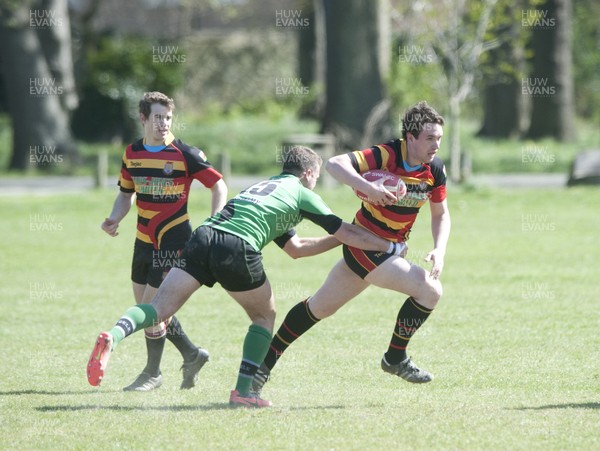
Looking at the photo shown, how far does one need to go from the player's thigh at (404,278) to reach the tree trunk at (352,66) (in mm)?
18937

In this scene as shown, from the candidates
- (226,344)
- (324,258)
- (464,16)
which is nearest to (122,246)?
(324,258)

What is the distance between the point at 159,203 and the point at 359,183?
1695 millimetres

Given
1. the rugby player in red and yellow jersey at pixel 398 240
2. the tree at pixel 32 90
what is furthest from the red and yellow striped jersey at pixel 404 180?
the tree at pixel 32 90

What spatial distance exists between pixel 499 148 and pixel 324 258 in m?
17.6

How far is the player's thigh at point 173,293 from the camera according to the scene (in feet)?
22.9

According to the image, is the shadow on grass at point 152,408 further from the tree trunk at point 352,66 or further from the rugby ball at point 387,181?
the tree trunk at point 352,66

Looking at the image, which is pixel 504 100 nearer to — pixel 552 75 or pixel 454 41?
pixel 552 75

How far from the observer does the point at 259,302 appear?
716cm

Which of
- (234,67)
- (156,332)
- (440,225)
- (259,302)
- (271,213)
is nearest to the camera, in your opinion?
(271,213)

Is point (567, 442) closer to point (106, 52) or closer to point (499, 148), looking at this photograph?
point (499, 148)

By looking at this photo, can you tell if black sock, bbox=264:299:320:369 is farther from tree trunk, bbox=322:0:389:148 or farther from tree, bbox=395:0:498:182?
tree trunk, bbox=322:0:389:148

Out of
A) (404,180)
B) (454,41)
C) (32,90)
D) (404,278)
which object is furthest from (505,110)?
(404,278)

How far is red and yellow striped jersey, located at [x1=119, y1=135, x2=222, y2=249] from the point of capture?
7906 mm

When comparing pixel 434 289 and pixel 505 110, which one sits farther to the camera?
pixel 505 110
